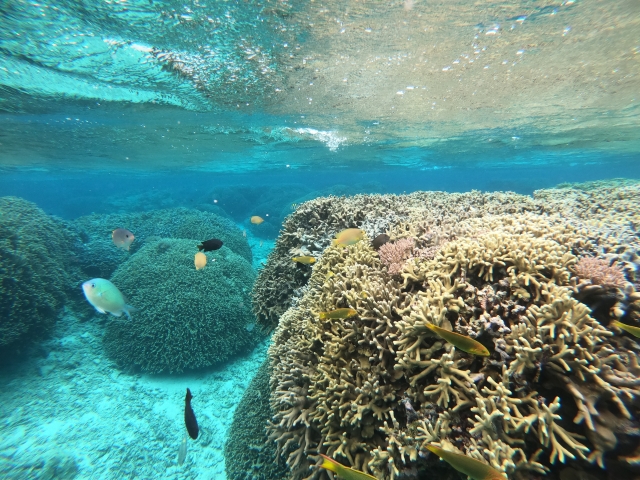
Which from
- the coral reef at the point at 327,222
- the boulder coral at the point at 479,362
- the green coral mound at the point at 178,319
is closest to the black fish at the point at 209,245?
the coral reef at the point at 327,222

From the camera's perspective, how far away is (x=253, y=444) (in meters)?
5.52

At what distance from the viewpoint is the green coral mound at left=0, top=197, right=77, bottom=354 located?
331 inches

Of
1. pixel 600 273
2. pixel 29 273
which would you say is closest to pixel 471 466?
pixel 600 273

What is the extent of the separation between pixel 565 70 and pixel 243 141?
862 inches

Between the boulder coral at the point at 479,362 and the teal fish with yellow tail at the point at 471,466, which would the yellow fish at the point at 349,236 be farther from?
the teal fish with yellow tail at the point at 471,466

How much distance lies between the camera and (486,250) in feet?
9.53

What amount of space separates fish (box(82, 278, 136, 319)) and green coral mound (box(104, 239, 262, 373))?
15.1ft

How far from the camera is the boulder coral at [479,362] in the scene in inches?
75.7

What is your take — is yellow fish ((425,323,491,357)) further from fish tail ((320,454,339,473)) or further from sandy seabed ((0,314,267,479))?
sandy seabed ((0,314,267,479))

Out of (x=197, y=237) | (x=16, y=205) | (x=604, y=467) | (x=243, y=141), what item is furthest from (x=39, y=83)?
(x=604, y=467)

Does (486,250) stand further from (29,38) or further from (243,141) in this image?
(243,141)

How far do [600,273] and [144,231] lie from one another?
783 inches

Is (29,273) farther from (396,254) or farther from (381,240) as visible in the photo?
(396,254)

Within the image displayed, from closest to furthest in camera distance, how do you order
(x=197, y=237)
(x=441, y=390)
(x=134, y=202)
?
(x=441, y=390)
(x=197, y=237)
(x=134, y=202)
